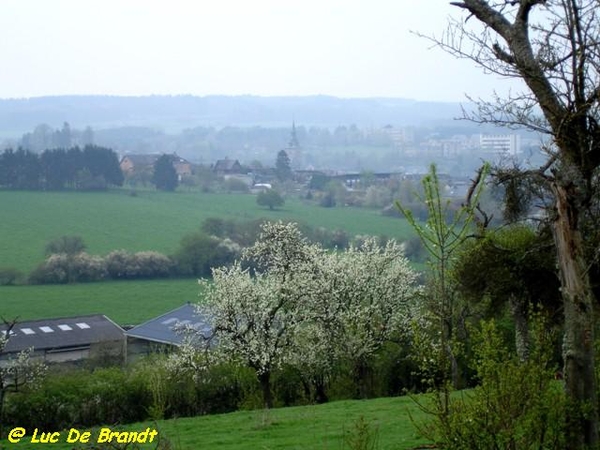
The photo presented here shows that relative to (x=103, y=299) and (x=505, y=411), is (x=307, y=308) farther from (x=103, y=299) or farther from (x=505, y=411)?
(x=103, y=299)

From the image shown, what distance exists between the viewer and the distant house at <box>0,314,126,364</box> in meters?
46.4

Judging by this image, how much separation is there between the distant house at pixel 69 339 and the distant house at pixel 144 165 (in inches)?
2589

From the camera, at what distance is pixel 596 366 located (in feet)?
30.1

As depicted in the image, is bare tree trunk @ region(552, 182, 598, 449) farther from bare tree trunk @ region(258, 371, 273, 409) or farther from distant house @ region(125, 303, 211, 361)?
distant house @ region(125, 303, 211, 361)

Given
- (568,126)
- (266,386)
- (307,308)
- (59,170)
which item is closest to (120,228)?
(59,170)

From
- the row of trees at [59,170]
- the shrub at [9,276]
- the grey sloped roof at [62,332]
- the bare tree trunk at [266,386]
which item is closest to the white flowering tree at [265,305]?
the bare tree trunk at [266,386]

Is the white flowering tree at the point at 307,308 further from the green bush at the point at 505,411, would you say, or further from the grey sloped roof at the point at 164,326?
the green bush at the point at 505,411

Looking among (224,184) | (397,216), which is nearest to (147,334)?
(397,216)

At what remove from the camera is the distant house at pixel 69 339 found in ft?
152

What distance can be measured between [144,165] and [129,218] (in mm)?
33090

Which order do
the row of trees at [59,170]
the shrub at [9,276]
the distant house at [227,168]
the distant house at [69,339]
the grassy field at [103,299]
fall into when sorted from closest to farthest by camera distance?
the distant house at [69,339] < the grassy field at [103,299] < the shrub at [9,276] < the row of trees at [59,170] < the distant house at [227,168]

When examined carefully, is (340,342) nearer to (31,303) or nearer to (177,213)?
(31,303)

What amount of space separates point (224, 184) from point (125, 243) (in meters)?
45.4

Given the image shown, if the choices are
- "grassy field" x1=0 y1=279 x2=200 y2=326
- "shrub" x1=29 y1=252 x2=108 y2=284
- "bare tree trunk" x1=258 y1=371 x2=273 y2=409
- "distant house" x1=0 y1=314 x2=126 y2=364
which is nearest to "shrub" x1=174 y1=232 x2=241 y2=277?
"grassy field" x1=0 y1=279 x2=200 y2=326
